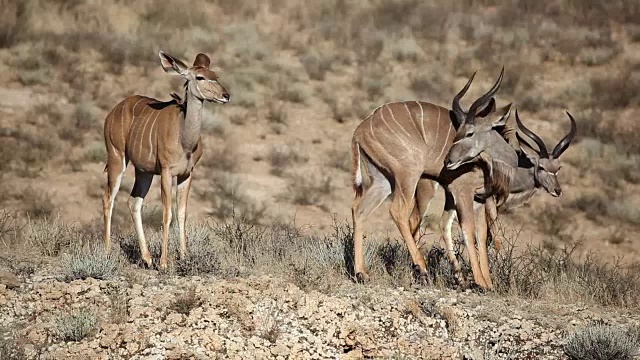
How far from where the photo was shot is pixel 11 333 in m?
8.18

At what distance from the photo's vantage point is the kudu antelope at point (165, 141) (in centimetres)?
1084

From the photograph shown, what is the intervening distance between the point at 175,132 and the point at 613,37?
21138 millimetres

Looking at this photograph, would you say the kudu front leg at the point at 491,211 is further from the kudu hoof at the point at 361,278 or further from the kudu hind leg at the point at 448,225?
the kudu hoof at the point at 361,278

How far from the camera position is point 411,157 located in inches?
404

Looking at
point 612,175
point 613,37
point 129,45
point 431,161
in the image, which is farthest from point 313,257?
point 613,37

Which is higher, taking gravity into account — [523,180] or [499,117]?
[499,117]

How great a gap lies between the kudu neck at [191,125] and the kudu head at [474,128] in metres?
2.88

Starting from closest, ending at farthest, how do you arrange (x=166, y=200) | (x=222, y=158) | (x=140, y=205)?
(x=166, y=200) → (x=140, y=205) → (x=222, y=158)

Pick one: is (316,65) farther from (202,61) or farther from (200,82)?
(200,82)

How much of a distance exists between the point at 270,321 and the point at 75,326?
1.68 m

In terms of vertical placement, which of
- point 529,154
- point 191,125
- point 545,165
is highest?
point 191,125

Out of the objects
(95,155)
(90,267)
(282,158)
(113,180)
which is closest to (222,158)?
(282,158)

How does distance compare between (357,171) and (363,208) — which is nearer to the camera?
(363,208)

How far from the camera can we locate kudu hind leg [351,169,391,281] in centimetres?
1016
